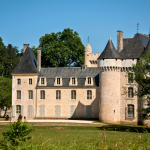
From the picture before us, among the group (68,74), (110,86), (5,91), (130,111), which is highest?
(68,74)

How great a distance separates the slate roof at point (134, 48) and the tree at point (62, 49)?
65.2 feet

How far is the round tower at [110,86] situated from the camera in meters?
39.7

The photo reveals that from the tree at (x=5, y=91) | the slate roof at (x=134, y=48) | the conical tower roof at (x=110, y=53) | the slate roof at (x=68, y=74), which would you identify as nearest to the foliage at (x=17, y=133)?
the conical tower roof at (x=110, y=53)

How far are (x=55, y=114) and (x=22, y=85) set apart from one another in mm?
6760

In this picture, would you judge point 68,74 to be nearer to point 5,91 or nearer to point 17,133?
point 5,91

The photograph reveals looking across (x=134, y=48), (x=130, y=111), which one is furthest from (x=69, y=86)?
(x=134, y=48)

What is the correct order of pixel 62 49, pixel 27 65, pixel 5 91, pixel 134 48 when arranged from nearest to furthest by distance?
pixel 134 48
pixel 27 65
pixel 5 91
pixel 62 49

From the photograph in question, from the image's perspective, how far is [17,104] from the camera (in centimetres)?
4591

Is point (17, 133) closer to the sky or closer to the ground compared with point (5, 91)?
closer to the ground

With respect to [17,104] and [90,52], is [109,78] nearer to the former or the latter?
[17,104]

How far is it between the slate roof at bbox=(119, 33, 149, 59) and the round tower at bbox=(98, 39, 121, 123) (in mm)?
1208

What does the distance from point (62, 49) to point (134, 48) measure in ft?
71.5

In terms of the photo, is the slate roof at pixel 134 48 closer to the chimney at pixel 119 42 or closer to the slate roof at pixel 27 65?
the chimney at pixel 119 42

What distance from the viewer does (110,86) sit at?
131ft
